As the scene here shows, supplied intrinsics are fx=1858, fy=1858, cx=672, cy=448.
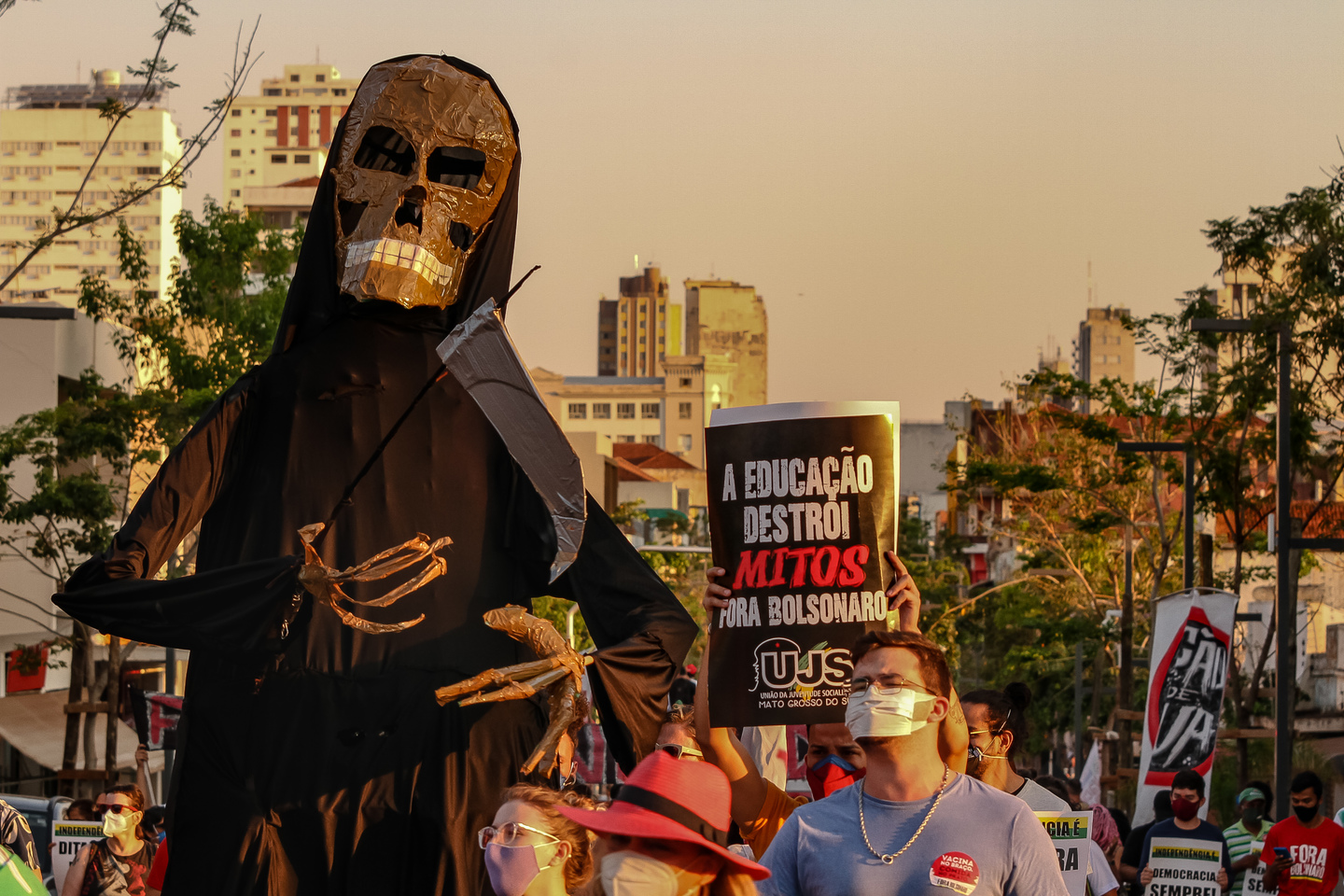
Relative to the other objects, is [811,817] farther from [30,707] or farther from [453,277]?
[30,707]

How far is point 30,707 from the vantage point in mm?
35406

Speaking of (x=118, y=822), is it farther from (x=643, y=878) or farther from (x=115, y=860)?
(x=643, y=878)

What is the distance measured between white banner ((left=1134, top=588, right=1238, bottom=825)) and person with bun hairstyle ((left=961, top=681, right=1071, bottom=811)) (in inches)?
352

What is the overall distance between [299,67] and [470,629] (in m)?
175

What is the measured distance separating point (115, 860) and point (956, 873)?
23.2ft

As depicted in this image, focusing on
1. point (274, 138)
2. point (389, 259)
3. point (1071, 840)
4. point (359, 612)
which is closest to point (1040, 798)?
point (1071, 840)

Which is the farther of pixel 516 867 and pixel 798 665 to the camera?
pixel 798 665

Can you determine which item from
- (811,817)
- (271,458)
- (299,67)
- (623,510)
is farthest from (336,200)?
(299,67)

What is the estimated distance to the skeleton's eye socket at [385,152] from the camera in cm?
611

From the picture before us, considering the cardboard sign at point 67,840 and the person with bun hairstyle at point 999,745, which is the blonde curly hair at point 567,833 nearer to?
the person with bun hairstyle at point 999,745

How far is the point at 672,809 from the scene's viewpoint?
355cm

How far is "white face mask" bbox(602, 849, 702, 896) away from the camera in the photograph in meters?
3.47

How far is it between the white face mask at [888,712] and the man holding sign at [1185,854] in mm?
6350

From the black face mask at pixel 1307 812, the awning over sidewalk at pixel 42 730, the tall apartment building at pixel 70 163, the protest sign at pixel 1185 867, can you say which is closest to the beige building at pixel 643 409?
the tall apartment building at pixel 70 163
